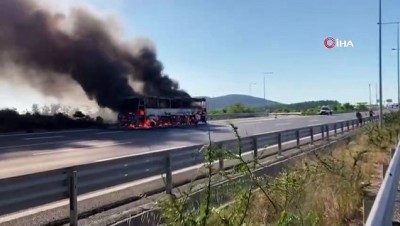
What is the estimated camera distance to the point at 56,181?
520 cm

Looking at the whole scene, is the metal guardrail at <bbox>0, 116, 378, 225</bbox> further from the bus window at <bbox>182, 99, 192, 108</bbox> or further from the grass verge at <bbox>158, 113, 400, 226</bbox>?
the bus window at <bbox>182, 99, 192, 108</bbox>

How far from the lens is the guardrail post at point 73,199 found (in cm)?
A: 528

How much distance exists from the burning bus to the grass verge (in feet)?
89.5

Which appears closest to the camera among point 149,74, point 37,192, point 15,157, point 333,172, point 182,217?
point 182,217

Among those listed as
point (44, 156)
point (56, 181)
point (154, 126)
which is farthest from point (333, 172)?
point (154, 126)

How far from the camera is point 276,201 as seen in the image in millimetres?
5648

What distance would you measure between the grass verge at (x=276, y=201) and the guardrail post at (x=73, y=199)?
913mm

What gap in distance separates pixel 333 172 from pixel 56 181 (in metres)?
4.11

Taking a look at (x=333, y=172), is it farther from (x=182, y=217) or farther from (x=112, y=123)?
(x=112, y=123)

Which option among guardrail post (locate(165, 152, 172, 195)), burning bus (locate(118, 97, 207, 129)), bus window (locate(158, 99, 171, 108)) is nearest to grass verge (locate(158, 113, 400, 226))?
guardrail post (locate(165, 152, 172, 195))

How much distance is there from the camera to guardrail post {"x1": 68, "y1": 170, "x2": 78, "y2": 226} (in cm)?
528

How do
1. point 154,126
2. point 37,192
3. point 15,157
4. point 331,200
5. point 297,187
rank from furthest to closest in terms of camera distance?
1. point 154,126
2. point 15,157
3. point 331,200
4. point 297,187
5. point 37,192

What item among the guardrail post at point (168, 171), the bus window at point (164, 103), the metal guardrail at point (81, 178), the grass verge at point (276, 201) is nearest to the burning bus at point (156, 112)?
the bus window at point (164, 103)

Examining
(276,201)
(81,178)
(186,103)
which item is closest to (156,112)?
(186,103)
